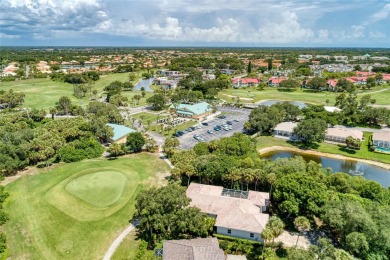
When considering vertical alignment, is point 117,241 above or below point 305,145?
below

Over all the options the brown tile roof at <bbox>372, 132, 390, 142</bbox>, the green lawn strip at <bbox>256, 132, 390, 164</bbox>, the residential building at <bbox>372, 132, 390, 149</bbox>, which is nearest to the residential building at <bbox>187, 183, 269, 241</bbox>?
the green lawn strip at <bbox>256, 132, 390, 164</bbox>

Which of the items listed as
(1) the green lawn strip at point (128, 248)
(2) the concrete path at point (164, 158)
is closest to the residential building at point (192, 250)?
(1) the green lawn strip at point (128, 248)

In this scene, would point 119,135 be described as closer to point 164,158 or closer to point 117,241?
point 164,158

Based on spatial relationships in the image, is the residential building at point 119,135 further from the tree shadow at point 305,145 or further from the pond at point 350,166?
the tree shadow at point 305,145

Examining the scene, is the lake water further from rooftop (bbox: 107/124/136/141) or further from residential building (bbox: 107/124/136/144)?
residential building (bbox: 107/124/136/144)

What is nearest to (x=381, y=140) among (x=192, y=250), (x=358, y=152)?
(x=358, y=152)

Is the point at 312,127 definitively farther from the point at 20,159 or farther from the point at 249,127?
the point at 20,159
